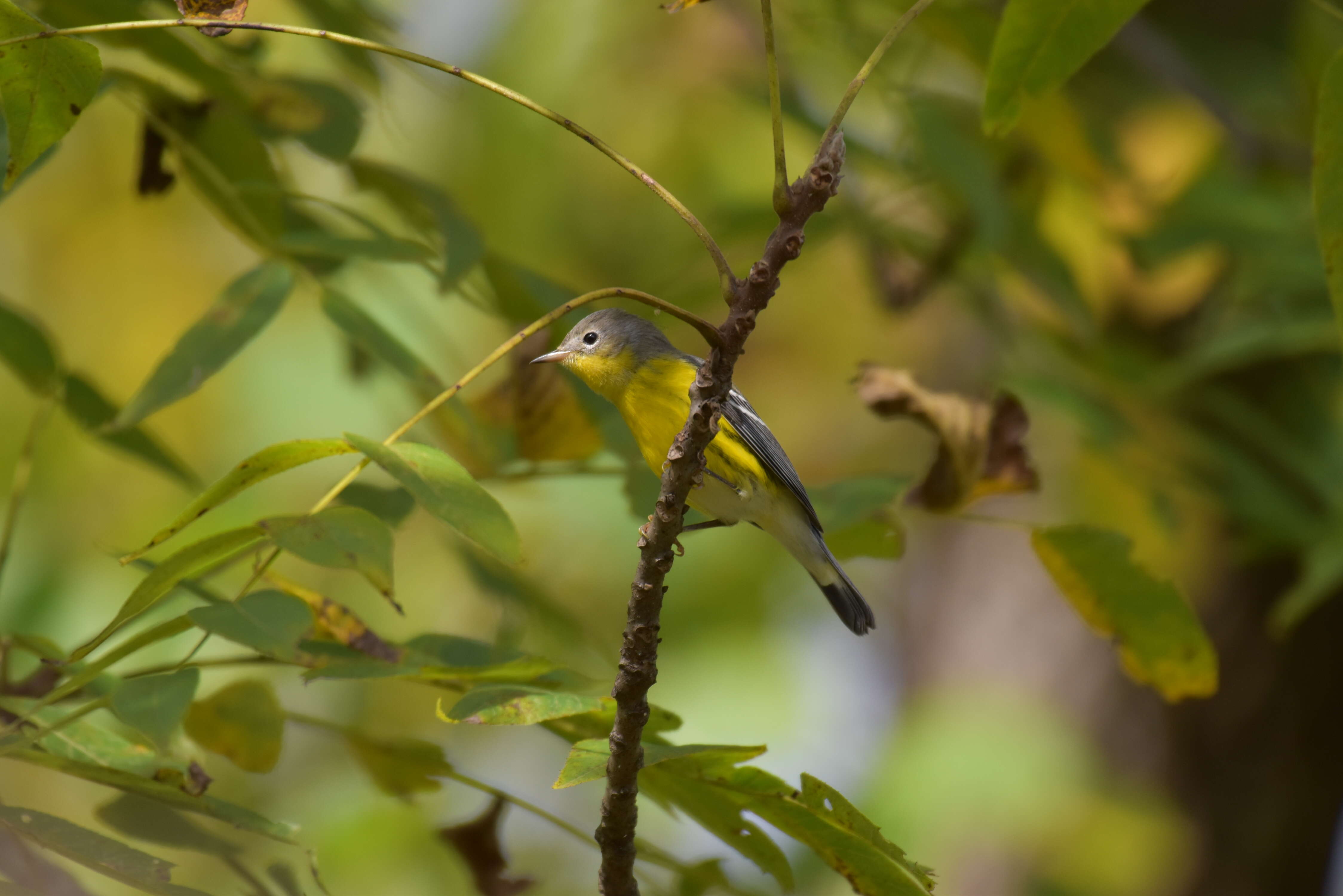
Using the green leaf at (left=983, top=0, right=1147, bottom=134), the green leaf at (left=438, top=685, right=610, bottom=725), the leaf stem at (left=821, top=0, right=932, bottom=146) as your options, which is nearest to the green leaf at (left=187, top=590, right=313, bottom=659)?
the green leaf at (left=438, top=685, right=610, bottom=725)

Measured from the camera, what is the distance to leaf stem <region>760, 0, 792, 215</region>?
5.36 feet

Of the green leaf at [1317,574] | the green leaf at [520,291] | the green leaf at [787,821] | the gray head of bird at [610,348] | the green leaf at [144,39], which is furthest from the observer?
the gray head of bird at [610,348]

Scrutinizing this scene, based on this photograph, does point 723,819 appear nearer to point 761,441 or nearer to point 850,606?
point 761,441

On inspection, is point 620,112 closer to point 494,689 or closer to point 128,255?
point 128,255

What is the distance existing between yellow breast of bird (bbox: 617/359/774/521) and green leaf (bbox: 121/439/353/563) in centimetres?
154

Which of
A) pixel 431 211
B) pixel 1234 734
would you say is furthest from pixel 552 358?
pixel 1234 734

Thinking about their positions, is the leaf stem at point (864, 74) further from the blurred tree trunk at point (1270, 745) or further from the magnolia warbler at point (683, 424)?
the blurred tree trunk at point (1270, 745)

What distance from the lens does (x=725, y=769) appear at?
77.4 inches

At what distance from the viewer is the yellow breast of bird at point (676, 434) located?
3518 millimetres

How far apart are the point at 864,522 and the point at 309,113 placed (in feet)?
5.56

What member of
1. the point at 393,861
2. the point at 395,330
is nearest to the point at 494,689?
the point at 395,330

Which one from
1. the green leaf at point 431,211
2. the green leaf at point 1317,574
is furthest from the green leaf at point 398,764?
the green leaf at point 1317,574

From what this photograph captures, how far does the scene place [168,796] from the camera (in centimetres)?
191

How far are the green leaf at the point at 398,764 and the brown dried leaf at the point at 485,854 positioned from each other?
313mm
